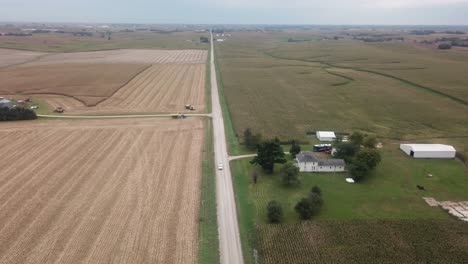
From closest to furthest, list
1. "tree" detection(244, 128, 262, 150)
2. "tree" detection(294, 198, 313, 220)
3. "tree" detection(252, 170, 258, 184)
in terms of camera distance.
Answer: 1. "tree" detection(294, 198, 313, 220)
2. "tree" detection(252, 170, 258, 184)
3. "tree" detection(244, 128, 262, 150)

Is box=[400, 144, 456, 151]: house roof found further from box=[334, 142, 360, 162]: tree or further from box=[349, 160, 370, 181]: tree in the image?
box=[349, 160, 370, 181]: tree

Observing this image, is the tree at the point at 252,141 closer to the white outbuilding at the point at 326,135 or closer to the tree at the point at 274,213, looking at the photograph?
the white outbuilding at the point at 326,135

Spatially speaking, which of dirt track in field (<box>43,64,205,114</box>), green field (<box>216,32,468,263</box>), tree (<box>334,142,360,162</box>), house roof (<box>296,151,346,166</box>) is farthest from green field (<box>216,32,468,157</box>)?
house roof (<box>296,151,346,166</box>)

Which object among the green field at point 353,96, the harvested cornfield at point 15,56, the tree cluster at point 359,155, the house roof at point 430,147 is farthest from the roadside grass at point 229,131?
the harvested cornfield at point 15,56

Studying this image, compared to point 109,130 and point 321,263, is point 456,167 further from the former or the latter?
point 109,130

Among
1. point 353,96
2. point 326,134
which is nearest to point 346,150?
point 326,134

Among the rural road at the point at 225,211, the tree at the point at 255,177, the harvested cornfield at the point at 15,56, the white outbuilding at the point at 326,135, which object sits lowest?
the rural road at the point at 225,211
